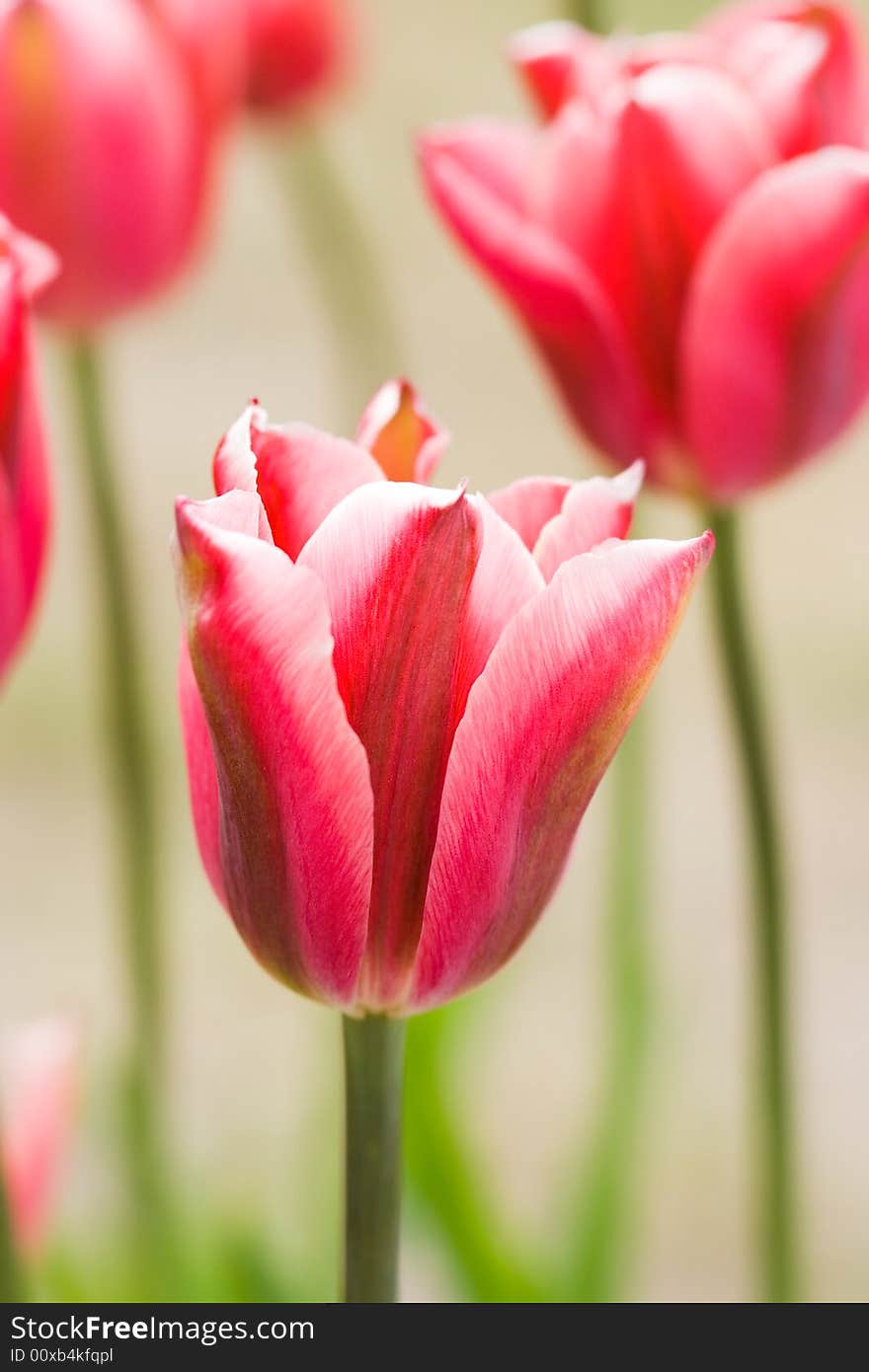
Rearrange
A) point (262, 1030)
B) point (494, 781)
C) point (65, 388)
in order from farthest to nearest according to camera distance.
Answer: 1. point (262, 1030)
2. point (65, 388)
3. point (494, 781)

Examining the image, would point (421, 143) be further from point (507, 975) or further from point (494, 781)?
point (507, 975)

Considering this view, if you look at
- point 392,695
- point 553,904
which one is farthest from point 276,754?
point 553,904

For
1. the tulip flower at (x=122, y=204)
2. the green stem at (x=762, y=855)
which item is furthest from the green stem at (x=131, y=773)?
the green stem at (x=762, y=855)

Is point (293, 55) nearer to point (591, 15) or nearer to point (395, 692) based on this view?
point (591, 15)

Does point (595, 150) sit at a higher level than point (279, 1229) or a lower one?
higher

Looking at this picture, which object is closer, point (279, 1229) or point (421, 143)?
point (421, 143)

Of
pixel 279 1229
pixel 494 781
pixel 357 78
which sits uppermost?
Result: pixel 357 78

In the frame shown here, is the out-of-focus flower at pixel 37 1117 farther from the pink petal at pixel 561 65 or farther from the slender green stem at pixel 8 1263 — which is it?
the pink petal at pixel 561 65
